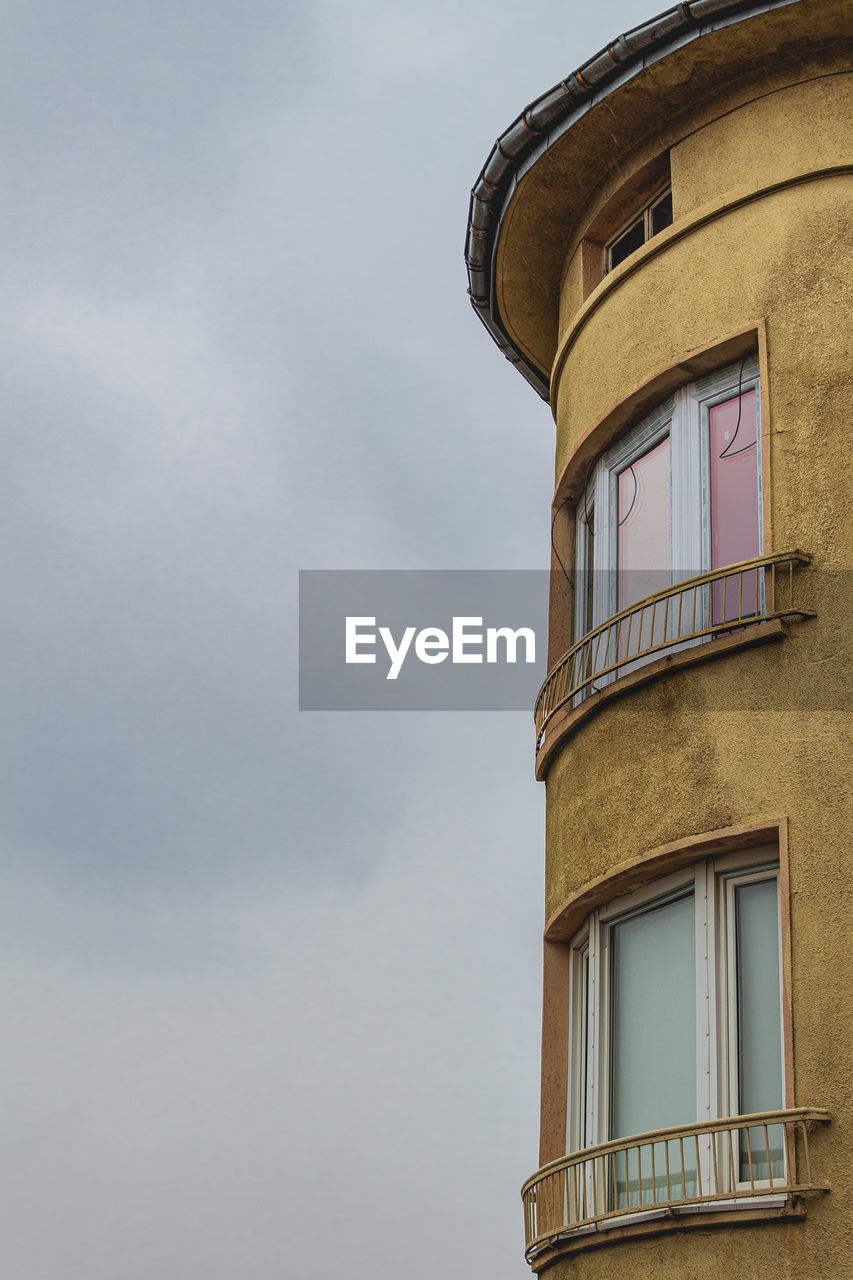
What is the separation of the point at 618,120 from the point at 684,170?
33.1 inches

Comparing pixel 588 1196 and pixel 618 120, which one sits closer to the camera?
pixel 588 1196

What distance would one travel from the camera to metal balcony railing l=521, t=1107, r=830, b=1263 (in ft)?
25.2

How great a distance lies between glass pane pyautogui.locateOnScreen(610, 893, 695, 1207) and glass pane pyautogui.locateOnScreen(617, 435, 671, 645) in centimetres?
194

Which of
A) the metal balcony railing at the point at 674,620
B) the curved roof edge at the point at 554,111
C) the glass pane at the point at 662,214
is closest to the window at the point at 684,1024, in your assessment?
the metal balcony railing at the point at 674,620

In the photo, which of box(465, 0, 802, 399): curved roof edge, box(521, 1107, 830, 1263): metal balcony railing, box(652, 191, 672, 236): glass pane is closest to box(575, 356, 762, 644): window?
box(652, 191, 672, 236): glass pane

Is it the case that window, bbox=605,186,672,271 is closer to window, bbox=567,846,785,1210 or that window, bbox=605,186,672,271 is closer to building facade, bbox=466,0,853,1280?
building facade, bbox=466,0,853,1280

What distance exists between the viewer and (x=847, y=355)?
9.38 meters

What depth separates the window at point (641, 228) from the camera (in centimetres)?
1198

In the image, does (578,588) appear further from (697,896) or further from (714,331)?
(697,896)

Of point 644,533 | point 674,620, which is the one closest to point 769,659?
point 674,620

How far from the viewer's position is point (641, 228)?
12.3 m

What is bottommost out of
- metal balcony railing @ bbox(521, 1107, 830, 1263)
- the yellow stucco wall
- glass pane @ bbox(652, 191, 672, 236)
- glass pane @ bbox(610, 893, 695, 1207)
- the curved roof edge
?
metal balcony railing @ bbox(521, 1107, 830, 1263)

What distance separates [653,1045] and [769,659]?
2427 millimetres

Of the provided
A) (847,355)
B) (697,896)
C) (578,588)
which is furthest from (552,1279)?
(847,355)
